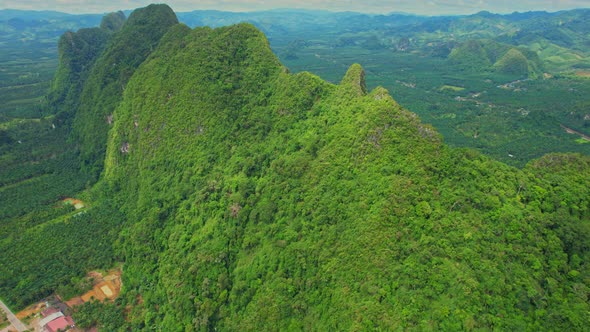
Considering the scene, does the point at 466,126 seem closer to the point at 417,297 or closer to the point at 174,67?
the point at 174,67

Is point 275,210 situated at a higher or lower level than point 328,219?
lower

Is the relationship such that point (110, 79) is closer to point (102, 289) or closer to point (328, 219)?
point (102, 289)

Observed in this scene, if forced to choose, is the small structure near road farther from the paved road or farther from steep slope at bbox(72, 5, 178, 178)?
steep slope at bbox(72, 5, 178, 178)

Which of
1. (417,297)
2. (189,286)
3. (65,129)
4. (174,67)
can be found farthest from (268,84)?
(65,129)

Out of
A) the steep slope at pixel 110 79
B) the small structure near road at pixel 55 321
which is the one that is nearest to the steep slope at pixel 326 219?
the small structure near road at pixel 55 321

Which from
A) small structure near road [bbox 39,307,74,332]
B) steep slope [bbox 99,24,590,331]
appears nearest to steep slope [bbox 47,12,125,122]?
steep slope [bbox 99,24,590,331]

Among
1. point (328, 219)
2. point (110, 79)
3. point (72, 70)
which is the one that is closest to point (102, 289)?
point (328, 219)
